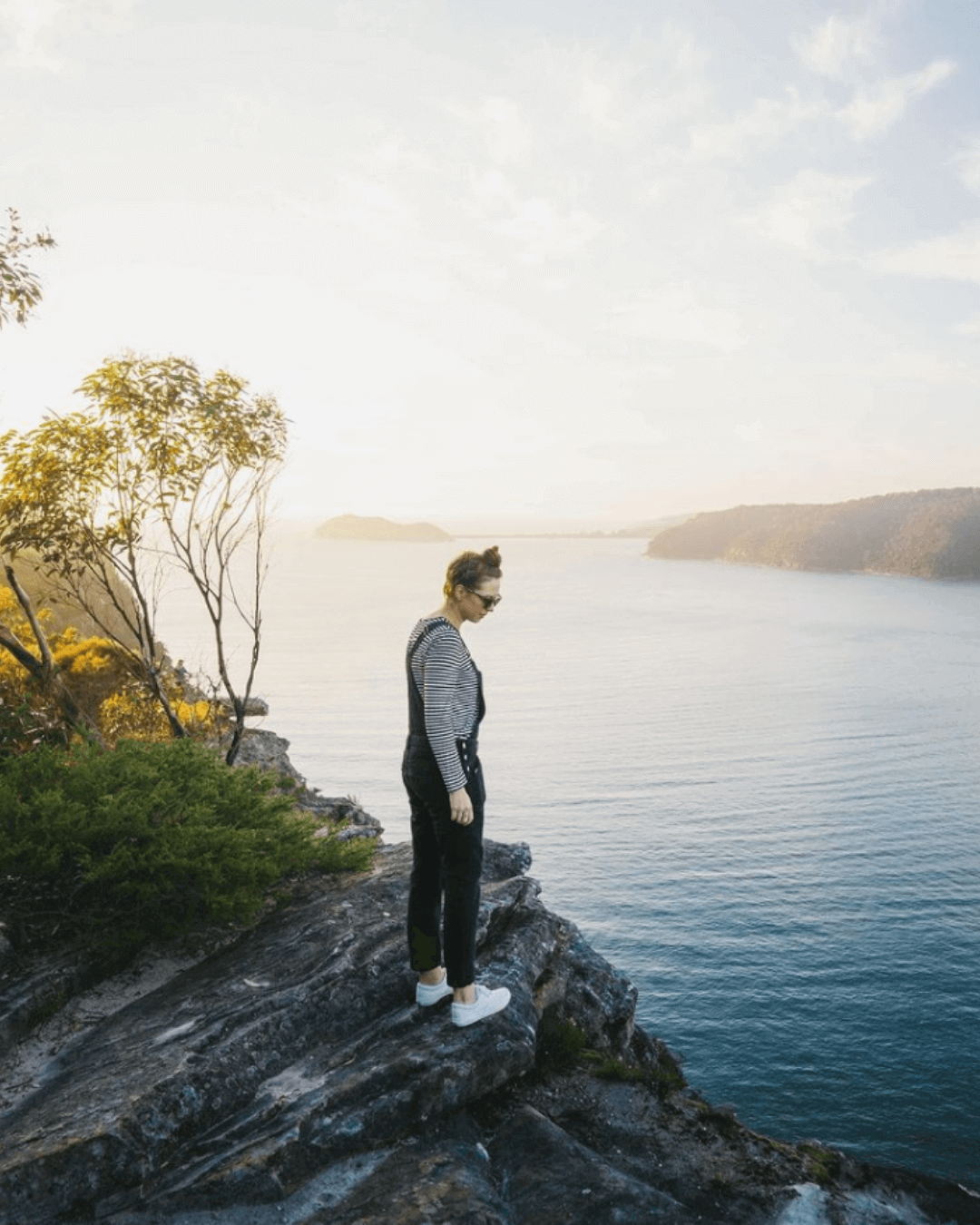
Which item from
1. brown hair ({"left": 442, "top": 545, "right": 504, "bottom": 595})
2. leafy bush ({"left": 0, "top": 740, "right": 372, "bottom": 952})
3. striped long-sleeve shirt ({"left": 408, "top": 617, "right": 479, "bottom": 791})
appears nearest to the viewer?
striped long-sleeve shirt ({"left": 408, "top": 617, "right": 479, "bottom": 791})

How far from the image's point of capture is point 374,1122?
5719 mm

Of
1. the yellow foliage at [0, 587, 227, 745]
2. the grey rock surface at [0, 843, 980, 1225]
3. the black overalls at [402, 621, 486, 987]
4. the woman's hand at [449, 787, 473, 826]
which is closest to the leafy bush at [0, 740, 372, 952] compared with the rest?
the grey rock surface at [0, 843, 980, 1225]

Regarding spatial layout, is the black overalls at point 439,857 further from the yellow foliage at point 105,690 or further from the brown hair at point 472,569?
the yellow foliage at point 105,690

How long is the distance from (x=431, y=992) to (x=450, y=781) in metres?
1.92

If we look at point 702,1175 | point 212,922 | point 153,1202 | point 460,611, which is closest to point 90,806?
point 212,922

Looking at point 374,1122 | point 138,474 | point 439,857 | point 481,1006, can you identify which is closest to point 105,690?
point 138,474

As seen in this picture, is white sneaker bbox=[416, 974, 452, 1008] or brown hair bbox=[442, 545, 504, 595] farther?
white sneaker bbox=[416, 974, 452, 1008]

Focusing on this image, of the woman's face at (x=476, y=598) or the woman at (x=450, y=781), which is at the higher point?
the woman's face at (x=476, y=598)

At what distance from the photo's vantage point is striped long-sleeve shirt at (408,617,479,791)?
5.89 meters

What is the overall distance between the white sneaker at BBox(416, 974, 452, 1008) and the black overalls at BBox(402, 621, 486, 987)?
0.57ft

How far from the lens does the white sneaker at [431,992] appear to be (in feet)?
21.8

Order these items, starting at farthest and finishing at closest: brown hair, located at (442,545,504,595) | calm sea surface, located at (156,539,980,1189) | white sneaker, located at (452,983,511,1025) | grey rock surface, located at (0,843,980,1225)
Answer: calm sea surface, located at (156,539,980,1189) → white sneaker, located at (452,983,511,1025) → brown hair, located at (442,545,504,595) → grey rock surface, located at (0,843,980,1225)

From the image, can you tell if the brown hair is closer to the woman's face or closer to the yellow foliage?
the woman's face

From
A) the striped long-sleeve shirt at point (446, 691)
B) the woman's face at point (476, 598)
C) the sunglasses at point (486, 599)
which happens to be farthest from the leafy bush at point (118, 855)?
the sunglasses at point (486, 599)
